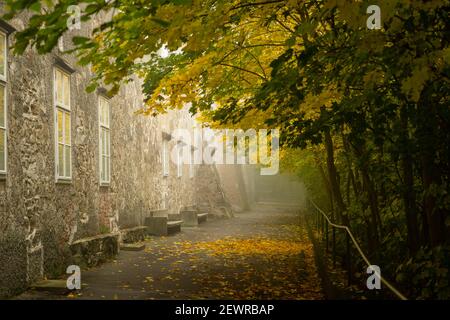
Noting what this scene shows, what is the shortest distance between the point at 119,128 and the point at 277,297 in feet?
26.4

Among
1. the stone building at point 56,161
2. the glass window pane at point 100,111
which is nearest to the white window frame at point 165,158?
the stone building at point 56,161

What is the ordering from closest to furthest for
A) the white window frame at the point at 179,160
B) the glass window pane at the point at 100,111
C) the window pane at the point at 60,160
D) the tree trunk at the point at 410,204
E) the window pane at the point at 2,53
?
the tree trunk at the point at 410,204, the window pane at the point at 2,53, the window pane at the point at 60,160, the glass window pane at the point at 100,111, the white window frame at the point at 179,160

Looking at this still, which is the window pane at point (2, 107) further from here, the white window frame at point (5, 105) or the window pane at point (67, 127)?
the window pane at point (67, 127)

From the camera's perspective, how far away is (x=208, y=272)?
376 inches

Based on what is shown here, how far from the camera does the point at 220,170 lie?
3394 cm

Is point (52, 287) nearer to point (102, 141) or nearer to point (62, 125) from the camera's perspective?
point (62, 125)

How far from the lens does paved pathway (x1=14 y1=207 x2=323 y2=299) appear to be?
7602 millimetres

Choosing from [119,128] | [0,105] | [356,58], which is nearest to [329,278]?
[356,58]

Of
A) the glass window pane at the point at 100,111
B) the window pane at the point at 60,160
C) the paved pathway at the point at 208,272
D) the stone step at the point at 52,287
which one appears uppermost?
the glass window pane at the point at 100,111

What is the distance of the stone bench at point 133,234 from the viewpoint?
13634 mm

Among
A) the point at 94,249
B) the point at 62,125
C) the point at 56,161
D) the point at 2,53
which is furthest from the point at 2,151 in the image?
the point at 94,249

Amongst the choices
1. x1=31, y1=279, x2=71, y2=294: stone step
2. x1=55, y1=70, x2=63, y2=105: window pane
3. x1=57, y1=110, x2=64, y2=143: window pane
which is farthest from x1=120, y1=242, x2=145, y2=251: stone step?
x1=31, y1=279, x2=71, y2=294: stone step

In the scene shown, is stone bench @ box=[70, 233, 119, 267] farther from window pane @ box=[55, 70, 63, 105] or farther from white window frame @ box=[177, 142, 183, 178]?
white window frame @ box=[177, 142, 183, 178]

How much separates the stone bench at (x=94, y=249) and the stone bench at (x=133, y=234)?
187cm
